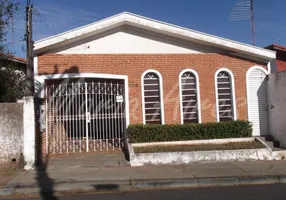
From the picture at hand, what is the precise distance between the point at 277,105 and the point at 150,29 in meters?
5.31

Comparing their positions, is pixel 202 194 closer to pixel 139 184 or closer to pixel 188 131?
pixel 139 184

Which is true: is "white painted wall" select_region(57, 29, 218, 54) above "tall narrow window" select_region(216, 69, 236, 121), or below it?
above

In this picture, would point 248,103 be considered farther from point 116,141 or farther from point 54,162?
point 54,162

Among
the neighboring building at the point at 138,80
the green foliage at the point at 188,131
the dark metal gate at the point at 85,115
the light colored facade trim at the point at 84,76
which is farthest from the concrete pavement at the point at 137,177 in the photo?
the light colored facade trim at the point at 84,76

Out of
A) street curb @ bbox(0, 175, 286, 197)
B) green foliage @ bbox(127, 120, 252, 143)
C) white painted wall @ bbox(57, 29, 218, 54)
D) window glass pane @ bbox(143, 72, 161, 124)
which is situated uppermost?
white painted wall @ bbox(57, 29, 218, 54)

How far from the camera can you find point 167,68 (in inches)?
495

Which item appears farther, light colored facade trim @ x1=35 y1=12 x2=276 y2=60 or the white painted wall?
the white painted wall

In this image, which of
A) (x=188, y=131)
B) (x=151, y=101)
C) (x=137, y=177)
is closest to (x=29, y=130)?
(x=137, y=177)

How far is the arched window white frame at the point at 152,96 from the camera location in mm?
12422

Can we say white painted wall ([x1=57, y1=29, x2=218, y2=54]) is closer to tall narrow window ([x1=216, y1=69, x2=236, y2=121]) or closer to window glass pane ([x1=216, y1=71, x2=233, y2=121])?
tall narrow window ([x1=216, y1=69, x2=236, y2=121])

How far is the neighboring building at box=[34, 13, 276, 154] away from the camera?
39.4ft

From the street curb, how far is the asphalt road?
0.34 meters

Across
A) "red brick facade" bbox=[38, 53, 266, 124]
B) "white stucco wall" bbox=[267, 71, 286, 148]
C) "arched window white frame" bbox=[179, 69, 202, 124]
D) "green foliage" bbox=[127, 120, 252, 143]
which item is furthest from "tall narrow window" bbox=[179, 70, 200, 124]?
"white stucco wall" bbox=[267, 71, 286, 148]

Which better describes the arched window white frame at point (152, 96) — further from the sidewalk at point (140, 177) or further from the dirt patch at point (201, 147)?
the sidewalk at point (140, 177)
